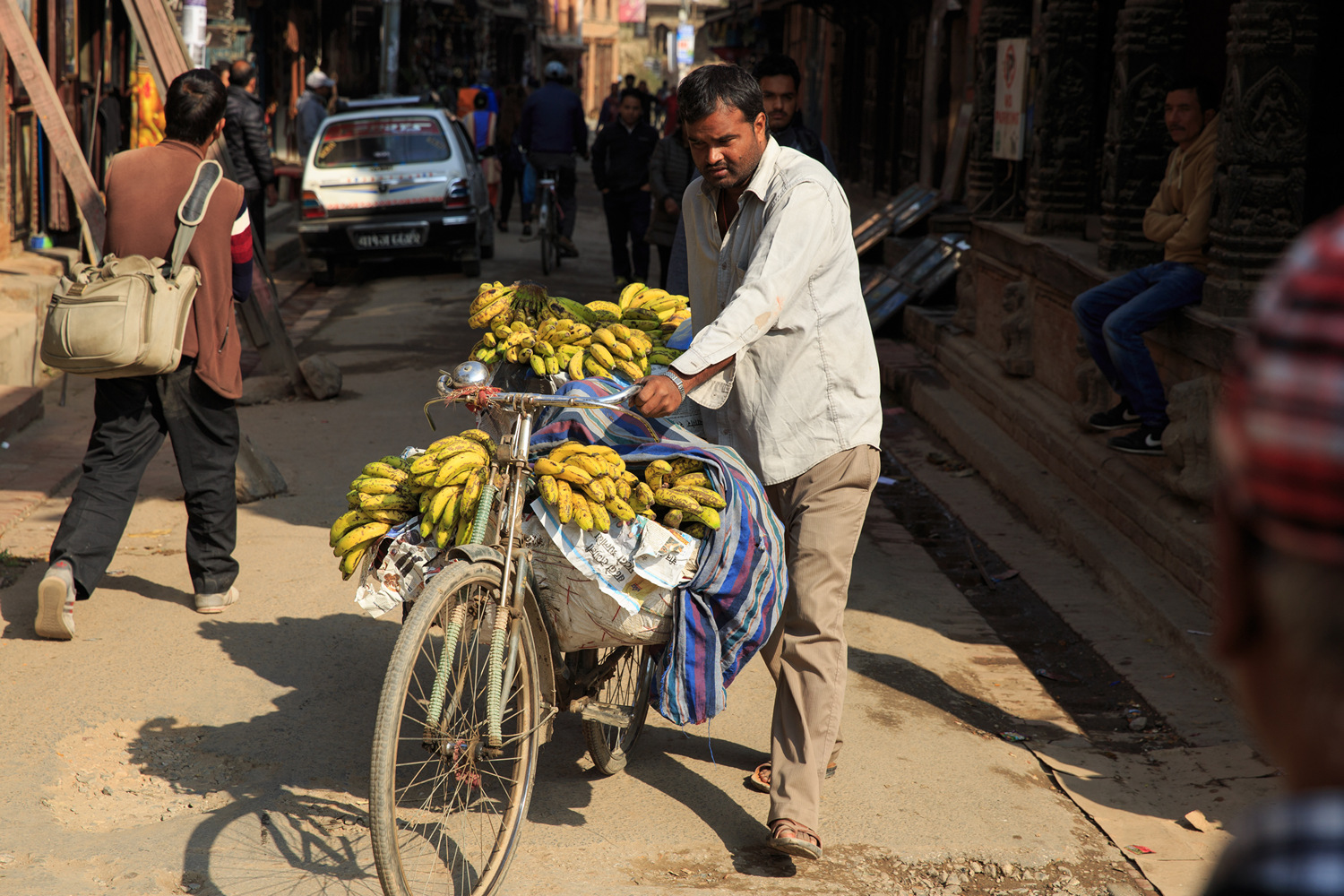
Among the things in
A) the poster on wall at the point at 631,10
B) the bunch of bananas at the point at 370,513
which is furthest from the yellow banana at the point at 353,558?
the poster on wall at the point at 631,10

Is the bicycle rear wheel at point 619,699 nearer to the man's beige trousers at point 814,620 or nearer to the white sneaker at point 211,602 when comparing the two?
the man's beige trousers at point 814,620

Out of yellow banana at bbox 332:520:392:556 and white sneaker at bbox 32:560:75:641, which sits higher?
yellow banana at bbox 332:520:392:556

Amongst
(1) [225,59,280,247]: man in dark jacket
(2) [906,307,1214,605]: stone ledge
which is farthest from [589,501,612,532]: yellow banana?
(1) [225,59,280,247]: man in dark jacket

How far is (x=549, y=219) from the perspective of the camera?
46.1ft

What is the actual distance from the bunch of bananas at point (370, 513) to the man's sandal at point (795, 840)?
124 centimetres

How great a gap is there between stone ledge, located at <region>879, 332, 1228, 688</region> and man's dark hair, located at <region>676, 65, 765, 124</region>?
2553 mm

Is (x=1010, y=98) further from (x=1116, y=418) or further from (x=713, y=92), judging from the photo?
(x=713, y=92)

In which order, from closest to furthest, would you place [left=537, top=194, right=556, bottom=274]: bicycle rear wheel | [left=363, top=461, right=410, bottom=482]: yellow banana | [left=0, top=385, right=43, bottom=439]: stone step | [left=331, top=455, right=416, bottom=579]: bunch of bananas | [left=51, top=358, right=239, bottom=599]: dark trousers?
[left=331, top=455, right=416, bottom=579]: bunch of bananas
[left=363, top=461, right=410, bottom=482]: yellow banana
[left=51, top=358, right=239, bottom=599]: dark trousers
[left=0, top=385, right=43, bottom=439]: stone step
[left=537, top=194, right=556, bottom=274]: bicycle rear wheel

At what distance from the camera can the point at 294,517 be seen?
20.2ft

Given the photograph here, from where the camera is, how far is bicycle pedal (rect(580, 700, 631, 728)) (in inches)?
135

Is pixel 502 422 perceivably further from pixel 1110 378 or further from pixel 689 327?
pixel 1110 378

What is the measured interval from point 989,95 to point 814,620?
7469 mm

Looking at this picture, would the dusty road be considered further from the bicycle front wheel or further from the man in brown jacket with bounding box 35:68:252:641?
the man in brown jacket with bounding box 35:68:252:641

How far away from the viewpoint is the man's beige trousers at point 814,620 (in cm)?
335
